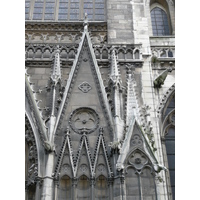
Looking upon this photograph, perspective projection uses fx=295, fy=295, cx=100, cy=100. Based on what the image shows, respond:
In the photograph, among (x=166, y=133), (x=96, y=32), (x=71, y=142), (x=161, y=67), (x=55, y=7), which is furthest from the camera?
(x=55, y=7)

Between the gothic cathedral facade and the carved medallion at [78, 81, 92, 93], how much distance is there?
0.04 meters

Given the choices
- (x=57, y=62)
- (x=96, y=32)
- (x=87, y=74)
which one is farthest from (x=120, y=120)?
(x=96, y=32)

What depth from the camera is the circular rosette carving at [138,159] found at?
9258 millimetres

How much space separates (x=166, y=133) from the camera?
12.4 m

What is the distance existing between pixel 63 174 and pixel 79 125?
1.93 meters

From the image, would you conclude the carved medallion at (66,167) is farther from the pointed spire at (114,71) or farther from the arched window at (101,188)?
the pointed spire at (114,71)

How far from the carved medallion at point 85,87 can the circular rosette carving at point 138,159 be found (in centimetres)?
318

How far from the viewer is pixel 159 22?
56.1 ft

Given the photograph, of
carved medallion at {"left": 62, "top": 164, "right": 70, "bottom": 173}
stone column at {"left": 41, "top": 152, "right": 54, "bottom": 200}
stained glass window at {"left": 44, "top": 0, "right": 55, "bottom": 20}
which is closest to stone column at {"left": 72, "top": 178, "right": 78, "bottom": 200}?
carved medallion at {"left": 62, "top": 164, "right": 70, "bottom": 173}

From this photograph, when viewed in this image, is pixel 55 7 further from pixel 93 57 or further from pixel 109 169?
pixel 109 169

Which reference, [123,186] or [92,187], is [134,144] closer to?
[123,186]

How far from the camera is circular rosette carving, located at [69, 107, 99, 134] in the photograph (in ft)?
34.0

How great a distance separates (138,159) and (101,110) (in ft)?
7.80

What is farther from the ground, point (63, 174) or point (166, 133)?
point (166, 133)
